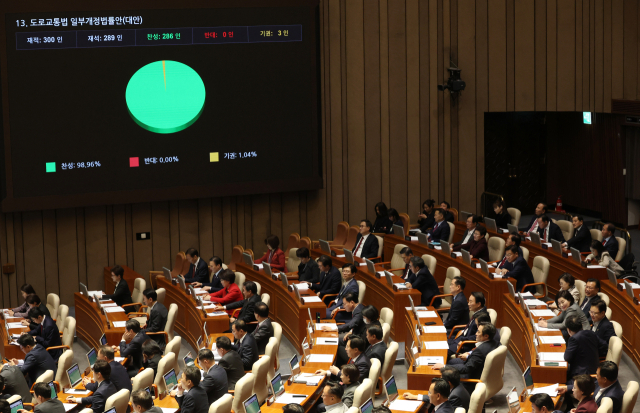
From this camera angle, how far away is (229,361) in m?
8.23

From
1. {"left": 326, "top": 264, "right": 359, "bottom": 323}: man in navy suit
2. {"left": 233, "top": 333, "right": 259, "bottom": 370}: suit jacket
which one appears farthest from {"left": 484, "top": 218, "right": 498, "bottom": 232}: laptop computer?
{"left": 233, "top": 333, "right": 259, "bottom": 370}: suit jacket

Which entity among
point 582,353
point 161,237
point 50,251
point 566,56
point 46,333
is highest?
point 566,56

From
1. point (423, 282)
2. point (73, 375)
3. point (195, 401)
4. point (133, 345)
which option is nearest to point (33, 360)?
point (73, 375)

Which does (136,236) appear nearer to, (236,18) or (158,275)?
(158,275)

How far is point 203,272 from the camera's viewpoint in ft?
40.4

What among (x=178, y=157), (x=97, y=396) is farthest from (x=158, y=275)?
(x=97, y=396)

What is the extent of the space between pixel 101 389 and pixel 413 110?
347 inches

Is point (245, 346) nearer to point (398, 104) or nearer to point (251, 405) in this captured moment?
point (251, 405)

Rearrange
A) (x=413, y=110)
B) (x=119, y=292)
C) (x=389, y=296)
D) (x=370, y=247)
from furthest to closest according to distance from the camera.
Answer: (x=413, y=110) → (x=370, y=247) → (x=119, y=292) → (x=389, y=296)

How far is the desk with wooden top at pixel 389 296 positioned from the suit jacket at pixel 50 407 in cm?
452

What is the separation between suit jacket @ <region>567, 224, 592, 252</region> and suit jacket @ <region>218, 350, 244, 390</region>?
6.21m

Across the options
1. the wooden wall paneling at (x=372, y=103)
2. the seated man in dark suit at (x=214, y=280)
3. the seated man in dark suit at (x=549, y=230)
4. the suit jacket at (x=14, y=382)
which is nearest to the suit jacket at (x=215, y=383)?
the suit jacket at (x=14, y=382)

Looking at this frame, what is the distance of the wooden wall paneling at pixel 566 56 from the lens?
15438 millimetres

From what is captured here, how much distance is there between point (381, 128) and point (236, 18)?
3.28m
